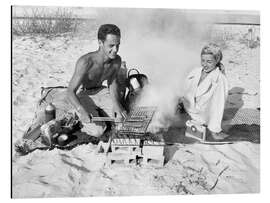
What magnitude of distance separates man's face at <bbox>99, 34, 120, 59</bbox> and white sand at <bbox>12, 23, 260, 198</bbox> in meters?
0.10

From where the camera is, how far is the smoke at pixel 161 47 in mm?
3666

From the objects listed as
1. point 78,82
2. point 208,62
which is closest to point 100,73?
point 78,82

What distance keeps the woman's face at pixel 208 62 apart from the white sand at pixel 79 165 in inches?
24.7

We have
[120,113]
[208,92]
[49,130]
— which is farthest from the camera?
[208,92]

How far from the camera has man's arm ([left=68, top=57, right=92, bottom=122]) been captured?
3633mm

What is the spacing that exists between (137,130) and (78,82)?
60cm

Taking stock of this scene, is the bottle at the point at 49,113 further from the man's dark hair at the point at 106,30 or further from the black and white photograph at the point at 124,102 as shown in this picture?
the man's dark hair at the point at 106,30

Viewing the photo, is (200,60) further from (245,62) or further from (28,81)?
(28,81)

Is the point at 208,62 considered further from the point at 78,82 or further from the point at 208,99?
the point at 78,82

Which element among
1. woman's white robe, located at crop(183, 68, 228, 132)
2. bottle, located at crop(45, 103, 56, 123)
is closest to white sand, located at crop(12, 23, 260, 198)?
bottle, located at crop(45, 103, 56, 123)

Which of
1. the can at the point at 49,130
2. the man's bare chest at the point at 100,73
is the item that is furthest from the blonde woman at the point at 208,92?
the can at the point at 49,130

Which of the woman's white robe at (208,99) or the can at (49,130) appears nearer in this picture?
the can at (49,130)

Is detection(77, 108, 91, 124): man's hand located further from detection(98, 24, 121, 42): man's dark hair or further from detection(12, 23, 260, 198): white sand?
detection(98, 24, 121, 42): man's dark hair

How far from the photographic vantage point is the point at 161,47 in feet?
12.2
